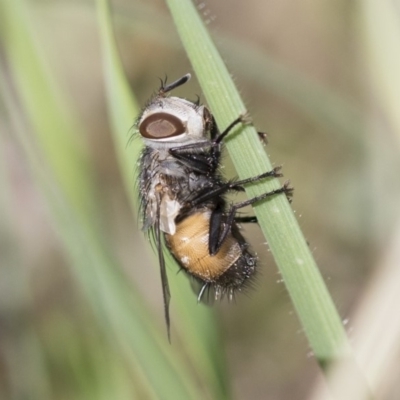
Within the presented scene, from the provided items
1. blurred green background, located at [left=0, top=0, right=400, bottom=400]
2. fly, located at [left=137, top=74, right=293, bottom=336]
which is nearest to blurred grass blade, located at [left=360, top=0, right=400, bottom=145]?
blurred green background, located at [left=0, top=0, right=400, bottom=400]

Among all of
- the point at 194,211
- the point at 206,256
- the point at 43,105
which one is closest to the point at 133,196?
the point at 194,211

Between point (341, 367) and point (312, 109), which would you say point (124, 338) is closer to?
point (341, 367)

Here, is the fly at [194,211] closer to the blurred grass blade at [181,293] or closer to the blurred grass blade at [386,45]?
the blurred grass blade at [181,293]

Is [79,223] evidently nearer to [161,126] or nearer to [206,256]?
[161,126]

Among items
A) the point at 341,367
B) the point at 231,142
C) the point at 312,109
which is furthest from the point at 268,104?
the point at 341,367

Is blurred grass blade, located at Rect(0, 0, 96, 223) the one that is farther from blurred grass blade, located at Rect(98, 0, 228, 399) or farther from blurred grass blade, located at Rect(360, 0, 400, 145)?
blurred grass blade, located at Rect(360, 0, 400, 145)
